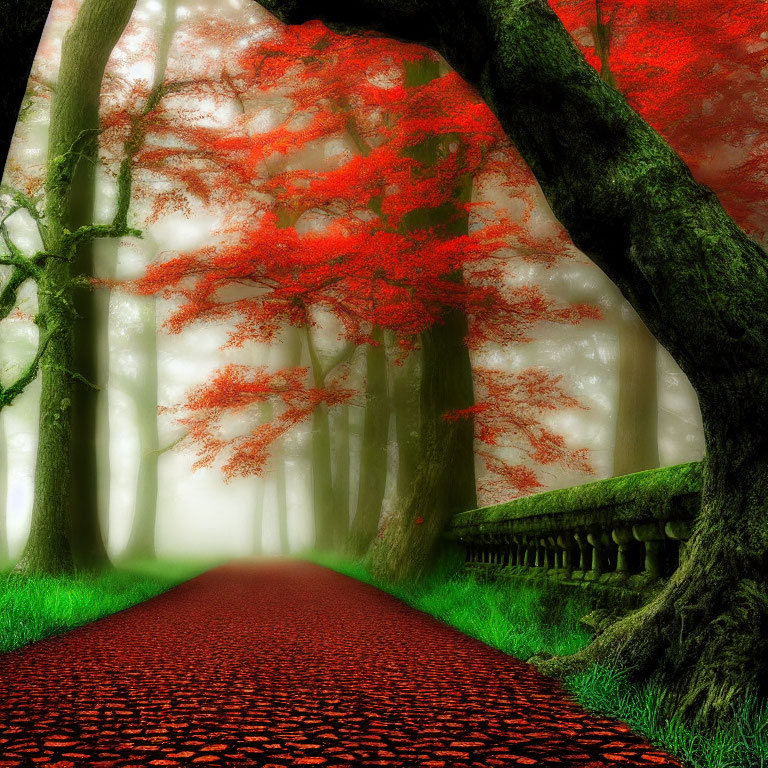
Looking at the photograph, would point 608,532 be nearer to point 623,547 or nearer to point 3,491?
point 623,547

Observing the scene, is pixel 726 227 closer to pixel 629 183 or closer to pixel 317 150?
pixel 629 183

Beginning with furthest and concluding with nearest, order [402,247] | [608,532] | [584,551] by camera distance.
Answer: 1. [402,247]
2. [584,551]
3. [608,532]

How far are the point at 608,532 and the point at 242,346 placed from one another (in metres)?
11.3

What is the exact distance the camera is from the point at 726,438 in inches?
107

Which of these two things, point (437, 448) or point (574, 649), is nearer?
point (574, 649)

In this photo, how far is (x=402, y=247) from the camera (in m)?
9.19

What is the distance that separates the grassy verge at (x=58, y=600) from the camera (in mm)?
4781

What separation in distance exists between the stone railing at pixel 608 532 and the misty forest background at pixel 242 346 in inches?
208

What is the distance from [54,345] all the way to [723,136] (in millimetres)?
10819

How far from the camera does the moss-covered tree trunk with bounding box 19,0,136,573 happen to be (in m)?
8.31

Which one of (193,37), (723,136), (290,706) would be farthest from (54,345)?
(723,136)

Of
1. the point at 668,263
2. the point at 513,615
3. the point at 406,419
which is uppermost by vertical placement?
the point at 406,419

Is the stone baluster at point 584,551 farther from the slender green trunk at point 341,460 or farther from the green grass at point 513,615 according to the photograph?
the slender green trunk at point 341,460

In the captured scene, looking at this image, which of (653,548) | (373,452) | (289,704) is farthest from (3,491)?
(653,548)
